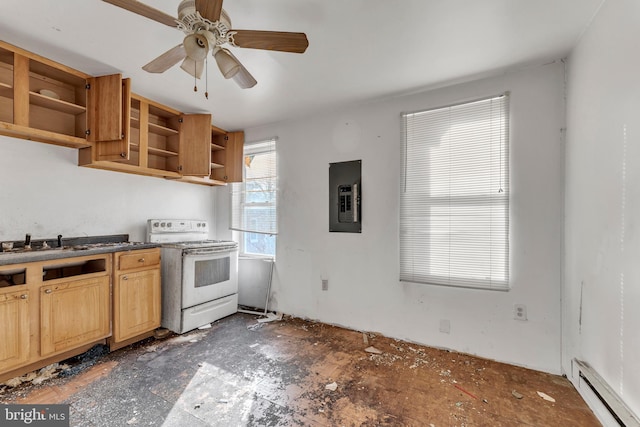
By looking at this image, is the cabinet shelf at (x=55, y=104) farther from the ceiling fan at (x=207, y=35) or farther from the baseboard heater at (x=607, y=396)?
the baseboard heater at (x=607, y=396)

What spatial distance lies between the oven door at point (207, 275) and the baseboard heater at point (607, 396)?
129 inches

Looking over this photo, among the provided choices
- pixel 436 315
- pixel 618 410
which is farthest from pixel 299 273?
pixel 618 410

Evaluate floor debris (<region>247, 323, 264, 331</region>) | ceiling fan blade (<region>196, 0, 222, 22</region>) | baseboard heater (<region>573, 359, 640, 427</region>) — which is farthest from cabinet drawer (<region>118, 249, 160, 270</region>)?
baseboard heater (<region>573, 359, 640, 427</region>)

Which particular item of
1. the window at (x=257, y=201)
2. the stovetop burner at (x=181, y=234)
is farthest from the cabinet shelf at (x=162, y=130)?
the stovetop burner at (x=181, y=234)

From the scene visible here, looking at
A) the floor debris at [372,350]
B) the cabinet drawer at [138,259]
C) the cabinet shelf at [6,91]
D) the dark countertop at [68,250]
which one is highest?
the cabinet shelf at [6,91]

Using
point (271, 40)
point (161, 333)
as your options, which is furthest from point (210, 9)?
point (161, 333)

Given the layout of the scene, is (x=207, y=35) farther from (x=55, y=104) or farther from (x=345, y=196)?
(x=345, y=196)

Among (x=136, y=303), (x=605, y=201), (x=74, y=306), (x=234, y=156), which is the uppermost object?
(x=234, y=156)

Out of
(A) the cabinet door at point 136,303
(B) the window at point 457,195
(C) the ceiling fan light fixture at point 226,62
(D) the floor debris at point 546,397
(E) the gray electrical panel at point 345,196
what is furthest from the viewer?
(E) the gray electrical panel at point 345,196

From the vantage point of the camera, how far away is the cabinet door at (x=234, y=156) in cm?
388

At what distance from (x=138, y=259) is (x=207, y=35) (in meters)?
2.22

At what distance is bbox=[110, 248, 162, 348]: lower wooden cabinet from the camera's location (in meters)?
2.55

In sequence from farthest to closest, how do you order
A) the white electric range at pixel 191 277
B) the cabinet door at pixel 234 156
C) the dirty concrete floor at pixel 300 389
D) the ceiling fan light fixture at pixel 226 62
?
1. the cabinet door at pixel 234 156
2. the white electric range at pixel 191 277
3. the dirty concrete floor at pixel 300 389
4. the ceiling fan light fixture at pixel 226 62

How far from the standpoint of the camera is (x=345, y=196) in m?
3.16
